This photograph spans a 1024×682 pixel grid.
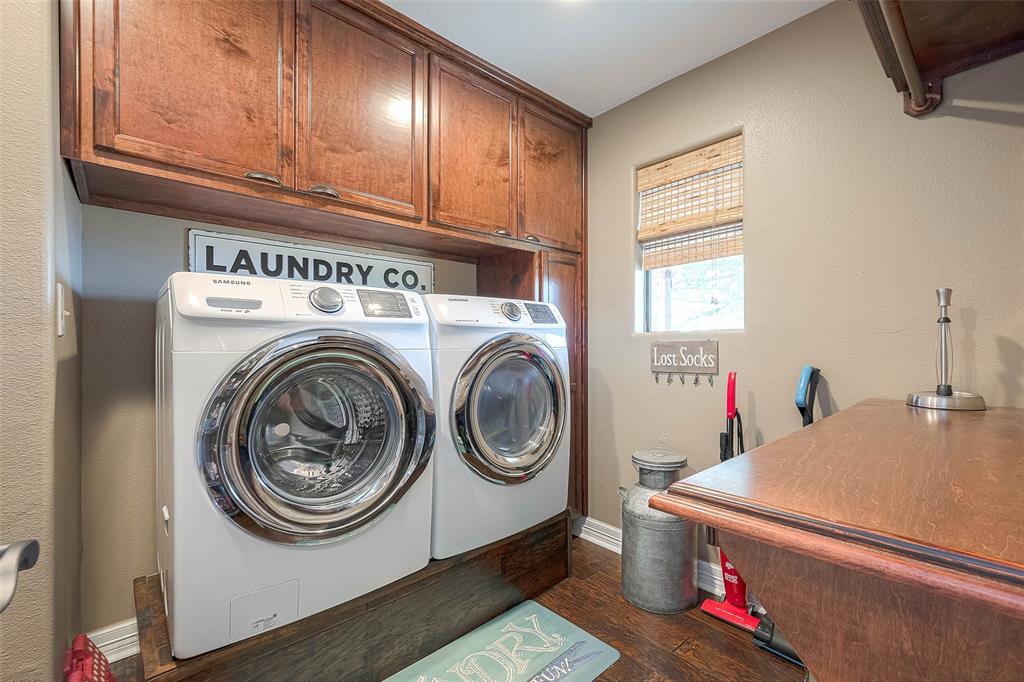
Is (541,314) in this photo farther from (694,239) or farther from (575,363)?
(694,239)

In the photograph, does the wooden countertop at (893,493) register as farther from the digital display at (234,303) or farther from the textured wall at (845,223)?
the digital display at (234,303)

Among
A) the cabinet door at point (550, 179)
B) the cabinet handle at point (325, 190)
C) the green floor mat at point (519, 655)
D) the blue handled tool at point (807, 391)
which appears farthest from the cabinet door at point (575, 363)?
the cabinet handle at point (325, 190)

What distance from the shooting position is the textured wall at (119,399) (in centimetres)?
160

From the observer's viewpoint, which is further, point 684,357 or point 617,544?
point 617,544

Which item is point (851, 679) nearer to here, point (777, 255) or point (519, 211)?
point (777, 255)

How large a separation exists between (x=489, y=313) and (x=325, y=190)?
2.59 feet

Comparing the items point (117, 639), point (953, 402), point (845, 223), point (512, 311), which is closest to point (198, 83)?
point (512, 311)

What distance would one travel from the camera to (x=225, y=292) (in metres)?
1.23

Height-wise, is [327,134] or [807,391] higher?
[327,134]

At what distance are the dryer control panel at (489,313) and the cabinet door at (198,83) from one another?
0.73 m

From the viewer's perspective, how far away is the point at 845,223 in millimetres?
1792

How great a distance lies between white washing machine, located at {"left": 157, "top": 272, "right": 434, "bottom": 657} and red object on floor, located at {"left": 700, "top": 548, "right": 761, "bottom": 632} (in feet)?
4.20

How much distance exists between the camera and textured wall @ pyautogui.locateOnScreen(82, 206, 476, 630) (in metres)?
1.60

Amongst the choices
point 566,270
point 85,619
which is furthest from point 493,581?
point 566,270
